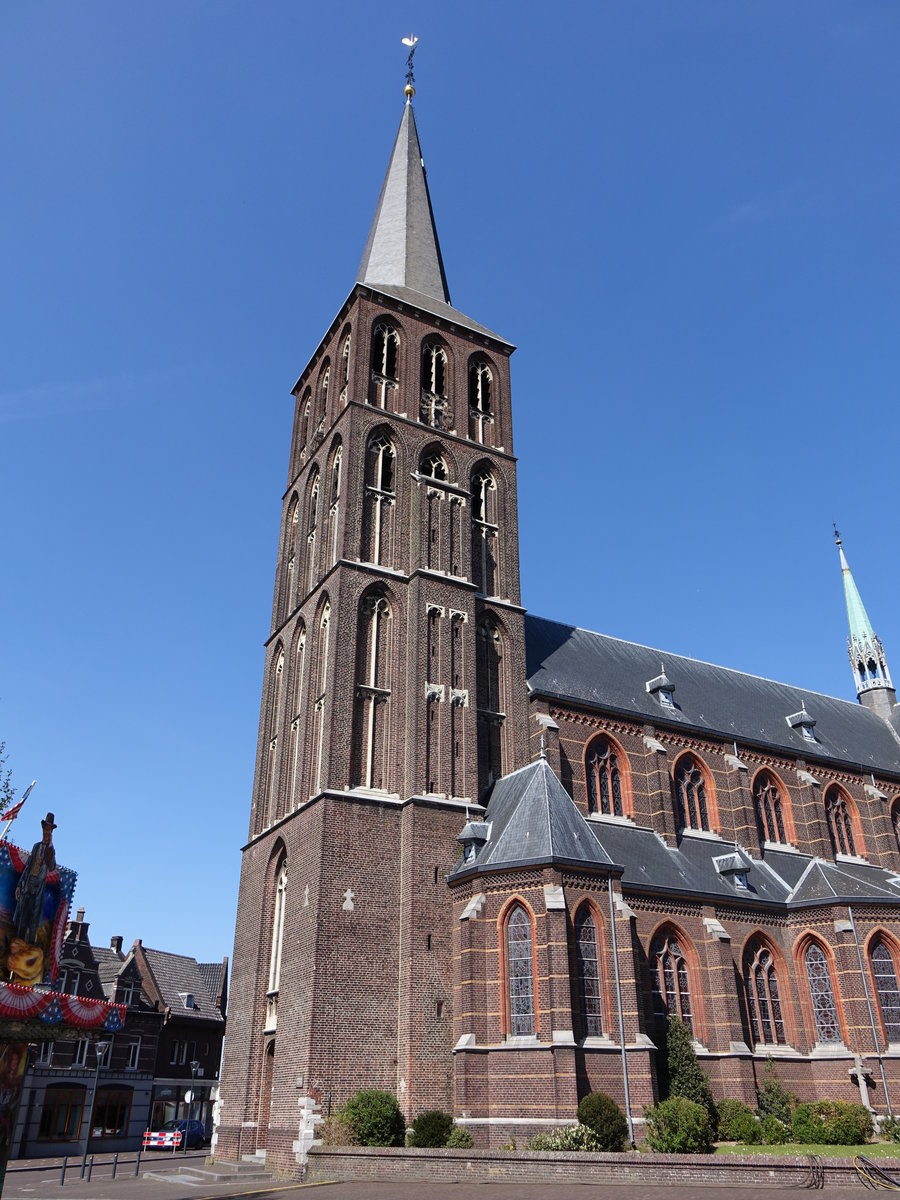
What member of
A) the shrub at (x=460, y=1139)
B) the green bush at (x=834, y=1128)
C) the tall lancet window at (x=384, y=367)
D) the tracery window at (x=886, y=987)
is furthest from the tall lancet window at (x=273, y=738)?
the tracery window at (x=886, y=987)

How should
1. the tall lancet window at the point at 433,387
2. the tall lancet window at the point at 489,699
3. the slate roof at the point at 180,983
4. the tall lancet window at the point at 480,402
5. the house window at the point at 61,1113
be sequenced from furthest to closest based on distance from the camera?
the slate roof at the point at 180,983 < the house window at the point at 61,1113 < the tall lancet window at the point at 480,402 < the tall lancet window at the point at 433,387 < the tall lancet window at the point at 489,699

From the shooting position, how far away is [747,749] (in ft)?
119

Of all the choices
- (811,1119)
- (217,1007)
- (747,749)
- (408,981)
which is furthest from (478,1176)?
(217,1007)

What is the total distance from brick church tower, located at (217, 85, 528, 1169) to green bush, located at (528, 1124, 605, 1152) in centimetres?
418

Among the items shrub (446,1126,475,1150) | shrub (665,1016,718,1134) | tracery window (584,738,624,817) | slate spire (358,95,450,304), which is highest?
slate spire (358,95,450,304)

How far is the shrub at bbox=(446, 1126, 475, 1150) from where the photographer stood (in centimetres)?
2172

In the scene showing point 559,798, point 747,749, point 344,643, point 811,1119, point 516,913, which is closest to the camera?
point 811,1119

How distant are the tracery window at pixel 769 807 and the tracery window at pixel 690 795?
2619mm

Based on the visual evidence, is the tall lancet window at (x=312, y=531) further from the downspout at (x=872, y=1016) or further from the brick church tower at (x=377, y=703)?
the downspout at (x=872, y=1016)

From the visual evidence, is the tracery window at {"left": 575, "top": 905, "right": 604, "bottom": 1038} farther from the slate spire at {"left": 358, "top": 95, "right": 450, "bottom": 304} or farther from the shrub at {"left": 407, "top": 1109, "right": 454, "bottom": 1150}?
the slate spire at {"left": 358, "top": 95, "right": 450, "bottom": 304}

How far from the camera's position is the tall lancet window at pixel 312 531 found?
33688mm

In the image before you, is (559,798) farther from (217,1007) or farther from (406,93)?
(217,1007)

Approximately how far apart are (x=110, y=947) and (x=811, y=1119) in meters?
45.1

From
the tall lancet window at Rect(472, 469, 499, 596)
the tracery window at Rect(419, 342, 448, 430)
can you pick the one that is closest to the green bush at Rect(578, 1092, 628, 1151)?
the tall lancet window at Rect(472, 469, 499, 596)
